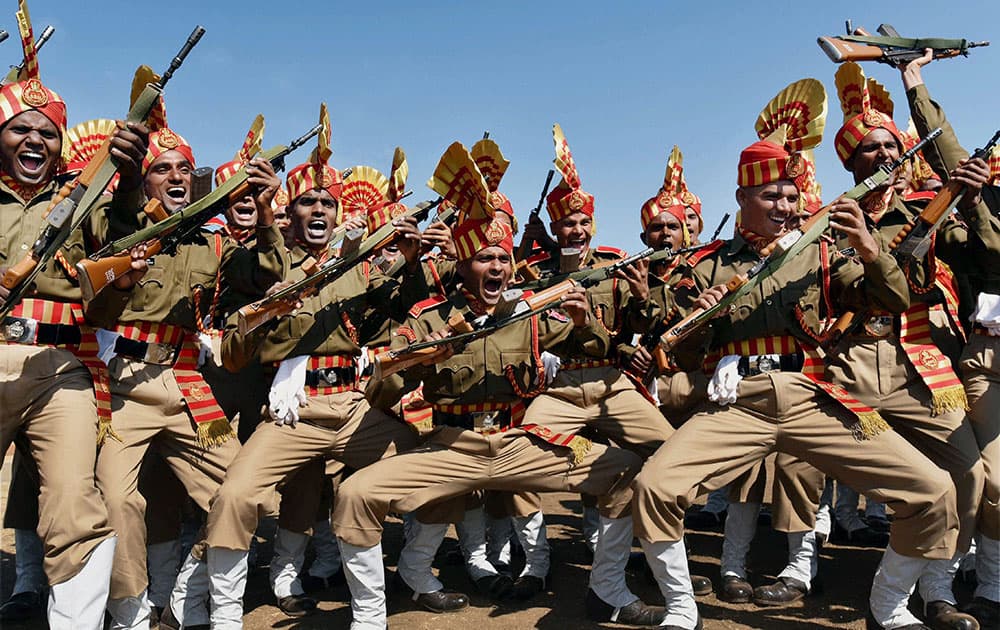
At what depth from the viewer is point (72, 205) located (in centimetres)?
462

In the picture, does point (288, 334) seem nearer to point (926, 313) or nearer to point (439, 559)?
point (439, 559)

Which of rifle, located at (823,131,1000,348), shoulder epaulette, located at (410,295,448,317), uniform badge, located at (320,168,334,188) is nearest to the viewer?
rifle, located at (823,131,1000,348)

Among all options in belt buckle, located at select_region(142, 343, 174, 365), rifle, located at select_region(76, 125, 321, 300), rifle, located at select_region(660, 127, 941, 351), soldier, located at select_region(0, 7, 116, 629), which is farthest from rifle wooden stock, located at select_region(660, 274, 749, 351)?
soldier, located at select_region(0, 7, 116, 629)

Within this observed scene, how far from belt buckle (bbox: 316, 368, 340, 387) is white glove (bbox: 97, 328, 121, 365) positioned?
4.58 ft

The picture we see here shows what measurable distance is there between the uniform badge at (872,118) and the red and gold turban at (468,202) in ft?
9.45

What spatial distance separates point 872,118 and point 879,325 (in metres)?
1.72

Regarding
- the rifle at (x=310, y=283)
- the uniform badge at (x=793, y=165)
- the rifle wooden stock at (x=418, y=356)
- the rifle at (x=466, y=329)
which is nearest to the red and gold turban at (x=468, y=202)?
the rifle at (x=310, y=283)

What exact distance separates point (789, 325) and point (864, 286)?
0.53 metres

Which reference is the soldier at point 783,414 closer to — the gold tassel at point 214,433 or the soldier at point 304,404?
the soldier at point 304,404

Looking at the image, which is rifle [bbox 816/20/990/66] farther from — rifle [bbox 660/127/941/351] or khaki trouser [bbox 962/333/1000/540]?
khaki trouser [bbox 962/333/1000/540]

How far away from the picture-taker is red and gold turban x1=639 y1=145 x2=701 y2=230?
325 inches

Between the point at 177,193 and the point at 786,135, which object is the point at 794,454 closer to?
the point at 786,135

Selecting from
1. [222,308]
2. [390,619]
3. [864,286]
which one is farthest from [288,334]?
[864,286]

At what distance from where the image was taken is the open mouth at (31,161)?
16.4ft
